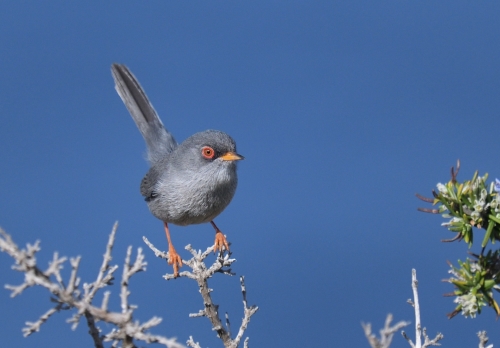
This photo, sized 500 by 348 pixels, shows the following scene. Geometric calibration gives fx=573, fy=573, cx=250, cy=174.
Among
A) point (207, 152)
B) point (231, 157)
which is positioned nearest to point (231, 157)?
point (231, 157)

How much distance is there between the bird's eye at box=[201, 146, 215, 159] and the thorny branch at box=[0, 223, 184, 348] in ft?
10.7

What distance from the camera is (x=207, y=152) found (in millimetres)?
5527

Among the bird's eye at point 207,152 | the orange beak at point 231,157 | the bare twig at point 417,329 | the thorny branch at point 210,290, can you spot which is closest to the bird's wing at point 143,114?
the bird's eye at point 207,152

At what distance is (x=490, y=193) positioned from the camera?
2.44 meters

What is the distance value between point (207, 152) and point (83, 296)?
11.1ft

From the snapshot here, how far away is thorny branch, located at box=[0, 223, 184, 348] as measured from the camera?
2.12 metres

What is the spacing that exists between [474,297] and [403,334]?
0.73 metres

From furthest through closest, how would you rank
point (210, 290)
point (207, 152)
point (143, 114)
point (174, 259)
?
point (143, 114) → point (174, 259) → point (207, 152) → point (210, 290)

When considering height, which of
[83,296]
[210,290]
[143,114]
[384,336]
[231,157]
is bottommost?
[384,336]

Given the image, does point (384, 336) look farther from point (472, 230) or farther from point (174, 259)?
point (174, 259)

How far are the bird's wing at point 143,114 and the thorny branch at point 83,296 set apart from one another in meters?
4.29

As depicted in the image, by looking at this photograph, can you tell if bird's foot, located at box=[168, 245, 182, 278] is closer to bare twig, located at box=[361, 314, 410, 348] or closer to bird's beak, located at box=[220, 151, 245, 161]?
bird's beak, located at box=[220, 151, 245, 161]

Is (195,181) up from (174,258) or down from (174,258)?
up

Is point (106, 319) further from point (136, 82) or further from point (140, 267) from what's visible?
point (136, 82)
